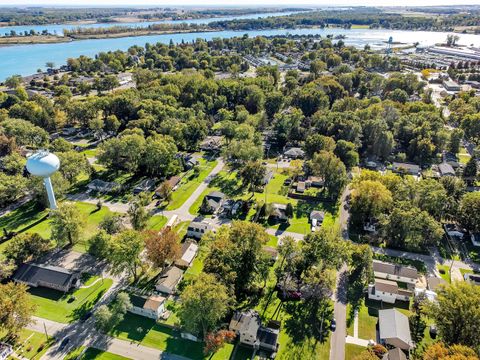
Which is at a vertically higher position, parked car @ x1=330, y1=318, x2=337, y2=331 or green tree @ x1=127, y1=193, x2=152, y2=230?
green tree @ x1=127, y1=193, x2=152, y2=230

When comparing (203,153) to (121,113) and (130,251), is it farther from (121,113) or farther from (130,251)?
(130,251)

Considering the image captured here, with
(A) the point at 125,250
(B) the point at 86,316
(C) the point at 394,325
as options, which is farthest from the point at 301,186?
(B) the point at 86,316

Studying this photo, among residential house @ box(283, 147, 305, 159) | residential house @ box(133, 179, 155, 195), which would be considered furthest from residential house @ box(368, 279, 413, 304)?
residential house @ box(133, 179, 155, 195)

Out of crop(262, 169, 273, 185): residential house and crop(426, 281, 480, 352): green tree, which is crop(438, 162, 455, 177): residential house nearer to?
crop(262, 169, 273, 185): residential house

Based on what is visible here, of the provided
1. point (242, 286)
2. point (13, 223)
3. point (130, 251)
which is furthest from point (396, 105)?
point (13, 223)

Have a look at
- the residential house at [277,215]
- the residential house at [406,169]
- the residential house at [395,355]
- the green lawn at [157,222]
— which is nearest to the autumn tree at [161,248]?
the green lawn at [157,222]

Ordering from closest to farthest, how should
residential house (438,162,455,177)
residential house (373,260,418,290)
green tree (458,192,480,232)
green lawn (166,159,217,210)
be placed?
residential house (373,260,418,290) < green tree (458,192,480,232) < green lawn (166,159,217,210) < residential house (438,162,455,177)
